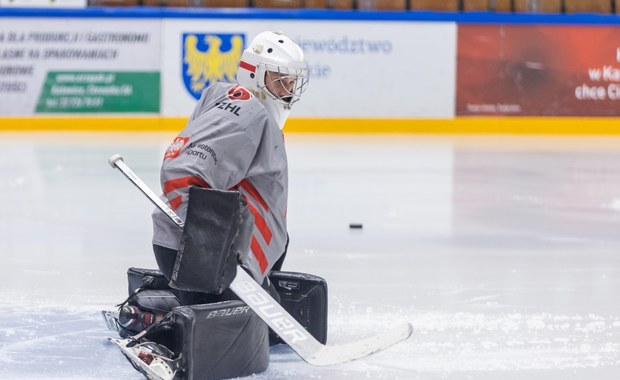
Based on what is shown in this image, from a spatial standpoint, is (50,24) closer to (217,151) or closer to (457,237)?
(457,237)

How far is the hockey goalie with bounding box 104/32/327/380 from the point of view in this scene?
9.07 ft

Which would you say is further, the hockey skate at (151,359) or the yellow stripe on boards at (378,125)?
the yellow stripe on boards at (378,125)

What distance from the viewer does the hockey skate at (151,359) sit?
2.76 metres

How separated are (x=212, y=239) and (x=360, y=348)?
0.62 m

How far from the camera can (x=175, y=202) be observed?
2.91 m

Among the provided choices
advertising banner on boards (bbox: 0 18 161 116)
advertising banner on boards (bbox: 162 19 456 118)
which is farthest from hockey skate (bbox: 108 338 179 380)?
advertising banner on boards (bbox: 0 18 161 116)

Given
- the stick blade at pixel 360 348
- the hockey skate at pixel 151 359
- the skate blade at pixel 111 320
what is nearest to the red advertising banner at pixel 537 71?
the stick blade at pixel 360 348

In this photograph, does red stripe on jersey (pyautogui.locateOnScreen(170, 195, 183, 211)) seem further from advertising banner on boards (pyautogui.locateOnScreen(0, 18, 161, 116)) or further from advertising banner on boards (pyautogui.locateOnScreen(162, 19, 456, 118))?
advertising banner on boards (pyautogui.locateOnScreen(0, 18, 161, 116))

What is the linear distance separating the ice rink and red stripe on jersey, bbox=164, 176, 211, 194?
0.47 metres

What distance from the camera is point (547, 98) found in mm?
12039

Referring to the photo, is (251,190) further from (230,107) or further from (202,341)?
(202,341)

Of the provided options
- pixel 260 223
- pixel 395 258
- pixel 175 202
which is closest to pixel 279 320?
pixel 260 223

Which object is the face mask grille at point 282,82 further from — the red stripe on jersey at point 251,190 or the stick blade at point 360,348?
the stick blade at point 360,348

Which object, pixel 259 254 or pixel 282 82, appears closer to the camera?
pixel 259 254
